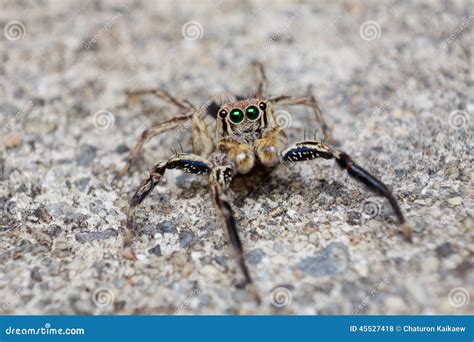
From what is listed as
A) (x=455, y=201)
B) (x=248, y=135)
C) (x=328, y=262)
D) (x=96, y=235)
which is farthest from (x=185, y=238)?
(x=455, y=201)

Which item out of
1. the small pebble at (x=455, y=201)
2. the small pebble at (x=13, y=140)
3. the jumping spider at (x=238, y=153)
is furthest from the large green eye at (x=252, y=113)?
the small pebble at (x=13, y=140)

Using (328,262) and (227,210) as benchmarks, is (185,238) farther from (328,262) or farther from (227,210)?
(328,262)

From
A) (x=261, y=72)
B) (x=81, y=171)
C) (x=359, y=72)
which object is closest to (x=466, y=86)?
(x=359, y=72)

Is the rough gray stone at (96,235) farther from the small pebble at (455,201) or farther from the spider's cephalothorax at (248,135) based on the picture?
the small pebble at (455,201)

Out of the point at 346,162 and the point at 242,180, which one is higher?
the point at 242,180

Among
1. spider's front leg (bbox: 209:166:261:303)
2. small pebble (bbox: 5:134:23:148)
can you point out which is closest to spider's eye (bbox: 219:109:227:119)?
spider's front leg (bbox: 209:166:261:303)

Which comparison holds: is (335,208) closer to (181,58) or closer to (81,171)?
(81,171)
